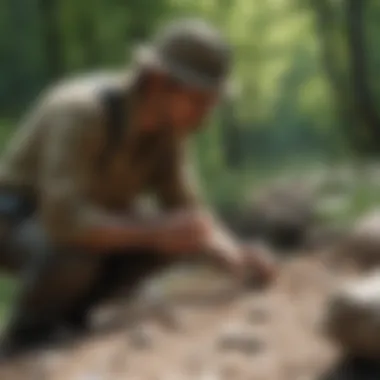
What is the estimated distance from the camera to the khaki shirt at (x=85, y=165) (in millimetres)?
1794

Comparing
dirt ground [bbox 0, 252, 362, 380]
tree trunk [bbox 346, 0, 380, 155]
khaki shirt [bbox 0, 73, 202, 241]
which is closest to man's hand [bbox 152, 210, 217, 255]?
khaki shirt [bbox 0, 73, 202, 241]

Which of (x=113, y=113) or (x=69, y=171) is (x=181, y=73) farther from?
(x=69, y=171)

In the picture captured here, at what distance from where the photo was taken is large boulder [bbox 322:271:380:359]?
5.17ft

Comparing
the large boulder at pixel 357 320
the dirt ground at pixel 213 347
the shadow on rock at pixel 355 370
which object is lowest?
the shadow on rock at pixel 355 370

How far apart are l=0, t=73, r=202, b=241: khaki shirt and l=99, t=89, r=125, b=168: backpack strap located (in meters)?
0.01

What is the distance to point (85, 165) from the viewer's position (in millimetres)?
1829

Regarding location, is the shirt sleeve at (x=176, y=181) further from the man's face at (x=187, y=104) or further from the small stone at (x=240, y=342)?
the small stone at (x=240, y=342)

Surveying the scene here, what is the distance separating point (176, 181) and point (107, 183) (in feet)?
0.58

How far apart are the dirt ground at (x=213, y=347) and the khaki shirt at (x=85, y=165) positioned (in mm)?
259

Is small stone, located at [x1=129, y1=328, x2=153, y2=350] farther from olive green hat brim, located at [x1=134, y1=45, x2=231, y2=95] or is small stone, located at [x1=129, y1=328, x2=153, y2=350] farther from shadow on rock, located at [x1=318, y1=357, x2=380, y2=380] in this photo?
olive green hat brim, located at [x1=134, y1=45, x2=231, y2=95]

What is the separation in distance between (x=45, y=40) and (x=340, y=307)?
52.3 inches

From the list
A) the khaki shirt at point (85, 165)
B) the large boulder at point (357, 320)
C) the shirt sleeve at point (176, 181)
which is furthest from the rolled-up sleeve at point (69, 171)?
the large boulder at point (357, 320)

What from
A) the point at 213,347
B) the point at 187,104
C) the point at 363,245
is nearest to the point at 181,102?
the point at 187,104

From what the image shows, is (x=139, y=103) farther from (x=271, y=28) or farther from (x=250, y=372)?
(x=271, y=28)
